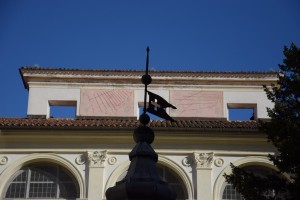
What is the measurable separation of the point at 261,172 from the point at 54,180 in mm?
7160

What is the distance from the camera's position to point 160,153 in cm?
1873

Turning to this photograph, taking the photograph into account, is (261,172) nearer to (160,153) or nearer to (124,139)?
(160,153)

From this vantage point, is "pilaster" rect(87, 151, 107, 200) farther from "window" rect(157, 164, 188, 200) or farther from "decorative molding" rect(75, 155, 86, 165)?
"window" rect(157, 164, 188, 200)

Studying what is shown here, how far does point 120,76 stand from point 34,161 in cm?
685

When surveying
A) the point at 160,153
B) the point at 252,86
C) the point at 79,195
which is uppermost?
the point at 252,86

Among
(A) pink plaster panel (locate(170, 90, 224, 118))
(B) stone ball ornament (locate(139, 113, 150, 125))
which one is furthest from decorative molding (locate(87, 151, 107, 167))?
(B) stone ball ornament (locate(139, 113, 150, 125))

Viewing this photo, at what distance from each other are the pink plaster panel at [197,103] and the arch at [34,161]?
616 cm

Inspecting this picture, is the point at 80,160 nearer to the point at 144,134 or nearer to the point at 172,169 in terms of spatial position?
the point at 172,169

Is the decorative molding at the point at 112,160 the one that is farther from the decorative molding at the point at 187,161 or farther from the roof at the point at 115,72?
the roof at the point at 115,72

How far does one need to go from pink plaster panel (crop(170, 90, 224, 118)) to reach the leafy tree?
963 cm

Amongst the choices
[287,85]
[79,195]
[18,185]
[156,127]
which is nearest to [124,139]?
[156,127]

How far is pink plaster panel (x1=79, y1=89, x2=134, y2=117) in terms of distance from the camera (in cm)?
2333

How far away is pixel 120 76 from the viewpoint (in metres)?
24.3

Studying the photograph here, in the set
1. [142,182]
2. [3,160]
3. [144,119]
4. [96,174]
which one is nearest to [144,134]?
[144,119]
